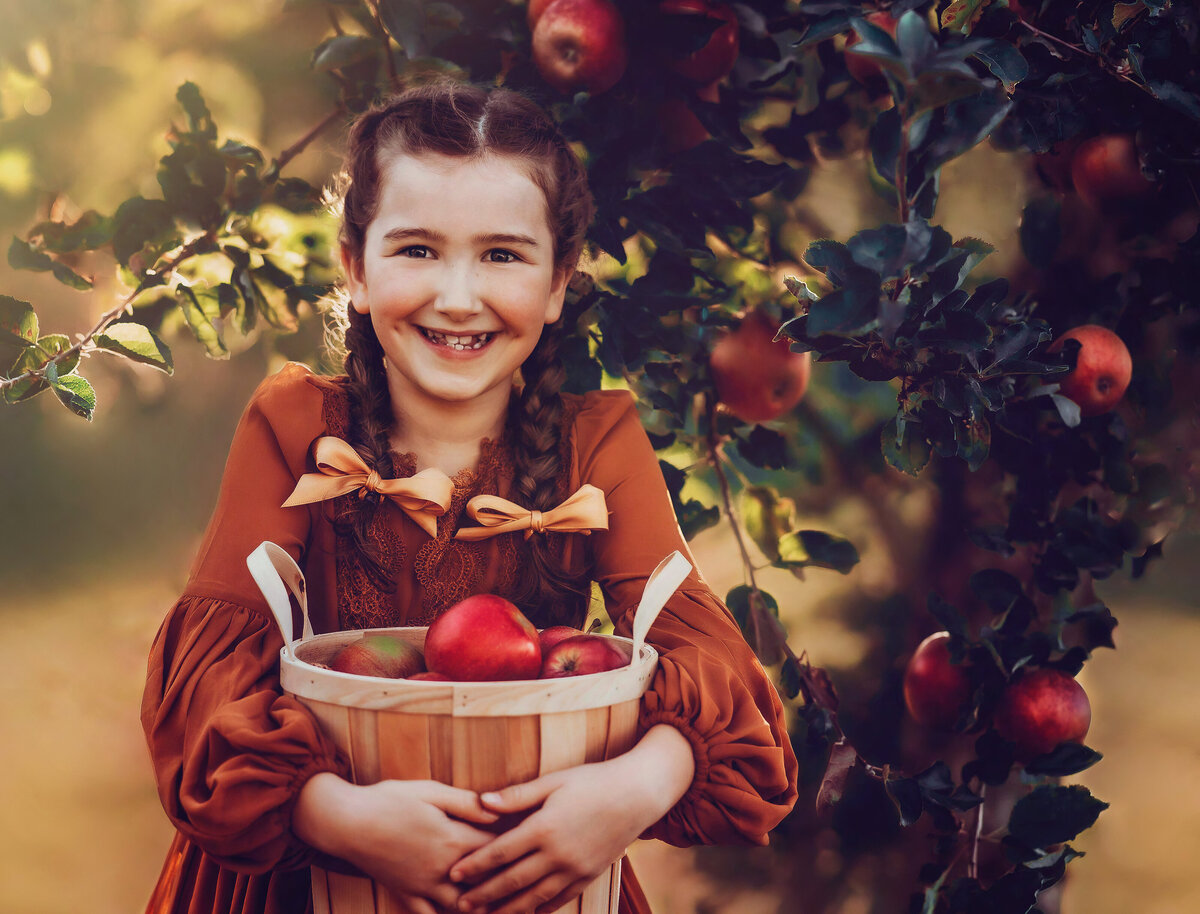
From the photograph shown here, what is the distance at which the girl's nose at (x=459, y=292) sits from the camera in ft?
3.50

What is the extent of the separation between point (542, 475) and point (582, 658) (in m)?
0.29

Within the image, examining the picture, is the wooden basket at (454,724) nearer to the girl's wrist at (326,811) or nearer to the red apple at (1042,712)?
the girl's wrist at (326,811)

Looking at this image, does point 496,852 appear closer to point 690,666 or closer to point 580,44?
point 690,666

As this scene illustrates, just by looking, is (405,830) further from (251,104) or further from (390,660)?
(251,104)

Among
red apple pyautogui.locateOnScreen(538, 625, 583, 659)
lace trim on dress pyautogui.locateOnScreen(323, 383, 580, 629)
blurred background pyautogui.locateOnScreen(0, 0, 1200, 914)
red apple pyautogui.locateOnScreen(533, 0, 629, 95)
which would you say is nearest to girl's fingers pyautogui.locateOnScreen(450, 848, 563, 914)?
red apple pyautogui.locateOnScreen(538, 625, 583, 659)

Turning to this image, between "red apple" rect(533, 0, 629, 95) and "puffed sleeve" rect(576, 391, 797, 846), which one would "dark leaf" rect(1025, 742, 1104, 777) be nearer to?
"puffed sleeve" rect(576, 391, 797, 846)

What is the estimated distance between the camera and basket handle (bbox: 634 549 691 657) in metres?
0.90

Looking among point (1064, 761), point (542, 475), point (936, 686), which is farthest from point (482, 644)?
point (1064, 761)

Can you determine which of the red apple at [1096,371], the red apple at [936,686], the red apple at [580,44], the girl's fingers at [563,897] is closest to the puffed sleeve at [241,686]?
the girl's fingers at [563,897]

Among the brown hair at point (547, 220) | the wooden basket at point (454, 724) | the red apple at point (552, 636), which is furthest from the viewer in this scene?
the brown hair at point (547, 220)

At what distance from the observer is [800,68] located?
1297mm

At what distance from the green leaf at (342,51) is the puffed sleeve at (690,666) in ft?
1.72

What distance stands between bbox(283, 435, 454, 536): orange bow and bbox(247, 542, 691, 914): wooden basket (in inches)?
7.4

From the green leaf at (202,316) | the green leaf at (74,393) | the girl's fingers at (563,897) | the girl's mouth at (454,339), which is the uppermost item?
the green leaf at (202,316)
